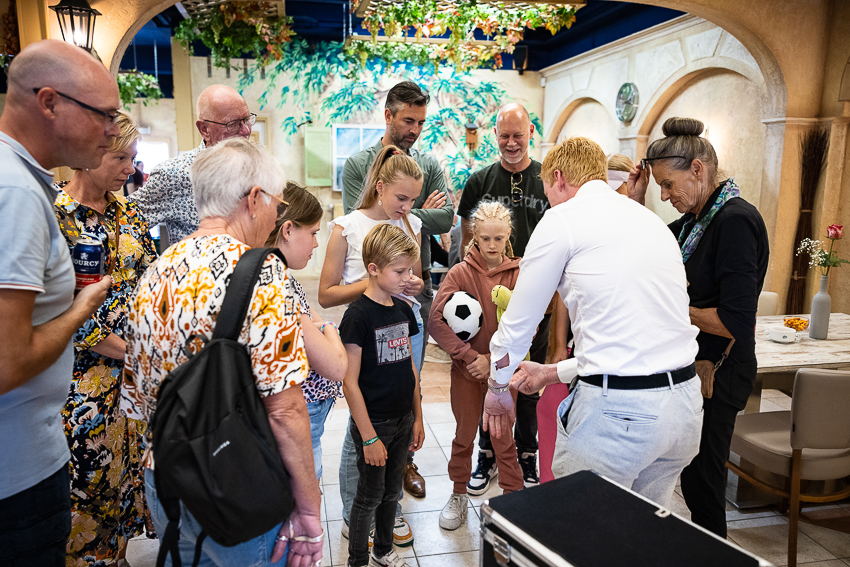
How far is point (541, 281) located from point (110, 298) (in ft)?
4.71

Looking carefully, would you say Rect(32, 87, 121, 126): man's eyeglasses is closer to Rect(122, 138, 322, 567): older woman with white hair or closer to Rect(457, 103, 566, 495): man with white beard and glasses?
Rect(122, 138, 322, 567): older woman with white hair

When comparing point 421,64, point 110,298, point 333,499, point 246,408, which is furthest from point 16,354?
point 421,64

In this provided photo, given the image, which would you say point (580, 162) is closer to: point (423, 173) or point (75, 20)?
point (423, 173)

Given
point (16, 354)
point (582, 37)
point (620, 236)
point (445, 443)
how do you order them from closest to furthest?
point (16, 354) → point (620, 236) → point (445, 443) → point (582, 37)

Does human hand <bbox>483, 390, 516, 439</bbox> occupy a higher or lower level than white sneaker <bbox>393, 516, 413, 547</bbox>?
higher

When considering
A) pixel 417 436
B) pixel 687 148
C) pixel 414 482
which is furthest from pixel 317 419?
pixel 687 148

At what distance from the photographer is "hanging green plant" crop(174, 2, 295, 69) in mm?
8031

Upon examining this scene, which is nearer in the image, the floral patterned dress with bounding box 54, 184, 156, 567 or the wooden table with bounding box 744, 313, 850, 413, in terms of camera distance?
the floral patterned dress with bounding box 54, 184, 156, 567

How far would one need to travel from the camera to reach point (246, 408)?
1145 millimetres

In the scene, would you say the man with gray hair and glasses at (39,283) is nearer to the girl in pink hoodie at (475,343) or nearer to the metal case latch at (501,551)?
the metal case latch at (501,551)

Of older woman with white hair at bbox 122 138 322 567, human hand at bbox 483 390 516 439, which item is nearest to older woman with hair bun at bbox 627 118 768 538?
human hand at bbox 483 390 516 439

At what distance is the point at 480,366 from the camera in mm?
2568

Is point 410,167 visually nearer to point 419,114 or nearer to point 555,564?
point 419,114

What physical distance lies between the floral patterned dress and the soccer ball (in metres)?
1.25
